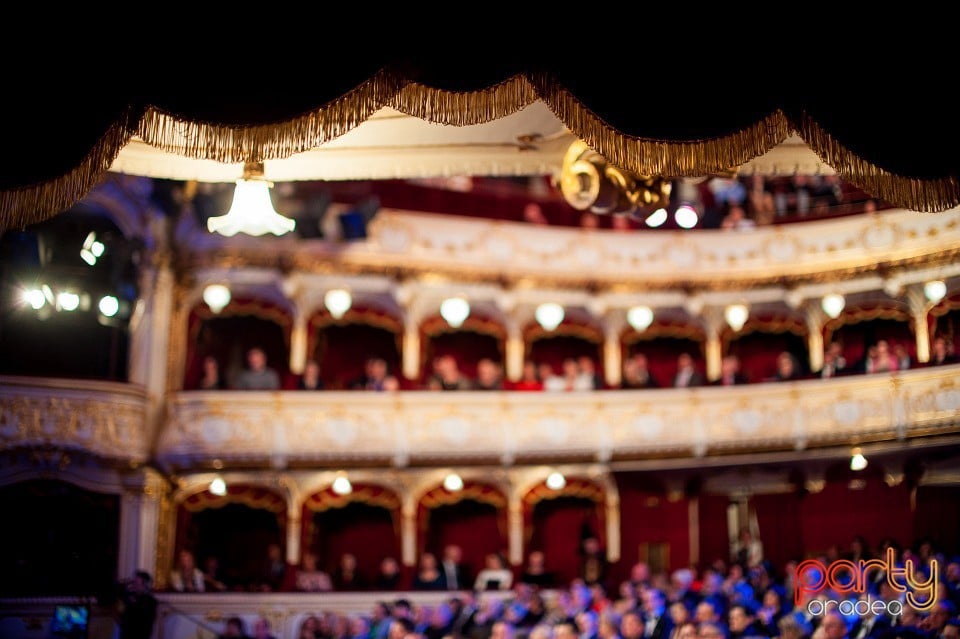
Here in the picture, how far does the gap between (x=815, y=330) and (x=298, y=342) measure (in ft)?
28.7

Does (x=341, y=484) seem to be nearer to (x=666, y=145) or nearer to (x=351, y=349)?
(x=351, y=349)

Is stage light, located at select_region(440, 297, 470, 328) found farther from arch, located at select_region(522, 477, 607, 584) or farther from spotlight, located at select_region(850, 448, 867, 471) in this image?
spotlight, located at select_region(850, 448, 867, 471)

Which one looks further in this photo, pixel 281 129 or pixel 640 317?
pixel 640 317

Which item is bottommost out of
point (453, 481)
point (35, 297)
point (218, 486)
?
Result: point (218, 486)

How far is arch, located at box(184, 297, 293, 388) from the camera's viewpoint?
1867cm

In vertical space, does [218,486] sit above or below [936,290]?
below

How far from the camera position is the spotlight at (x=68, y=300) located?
1234 cm

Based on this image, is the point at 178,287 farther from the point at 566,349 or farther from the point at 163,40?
the point at 163,40

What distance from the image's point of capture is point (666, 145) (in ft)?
15.4

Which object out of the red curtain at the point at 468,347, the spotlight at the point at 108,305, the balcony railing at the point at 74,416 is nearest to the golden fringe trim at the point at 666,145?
the spotlight at the point at 108,305

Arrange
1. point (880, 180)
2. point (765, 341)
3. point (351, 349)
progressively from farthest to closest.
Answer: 1. point (765, 341)
2. point (351, 349)
3. point (880, 180)

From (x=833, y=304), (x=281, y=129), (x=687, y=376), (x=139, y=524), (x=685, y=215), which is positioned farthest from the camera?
(x=687, y=376)

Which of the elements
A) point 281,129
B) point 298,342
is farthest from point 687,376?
point 281,129

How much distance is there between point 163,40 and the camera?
4434mm
